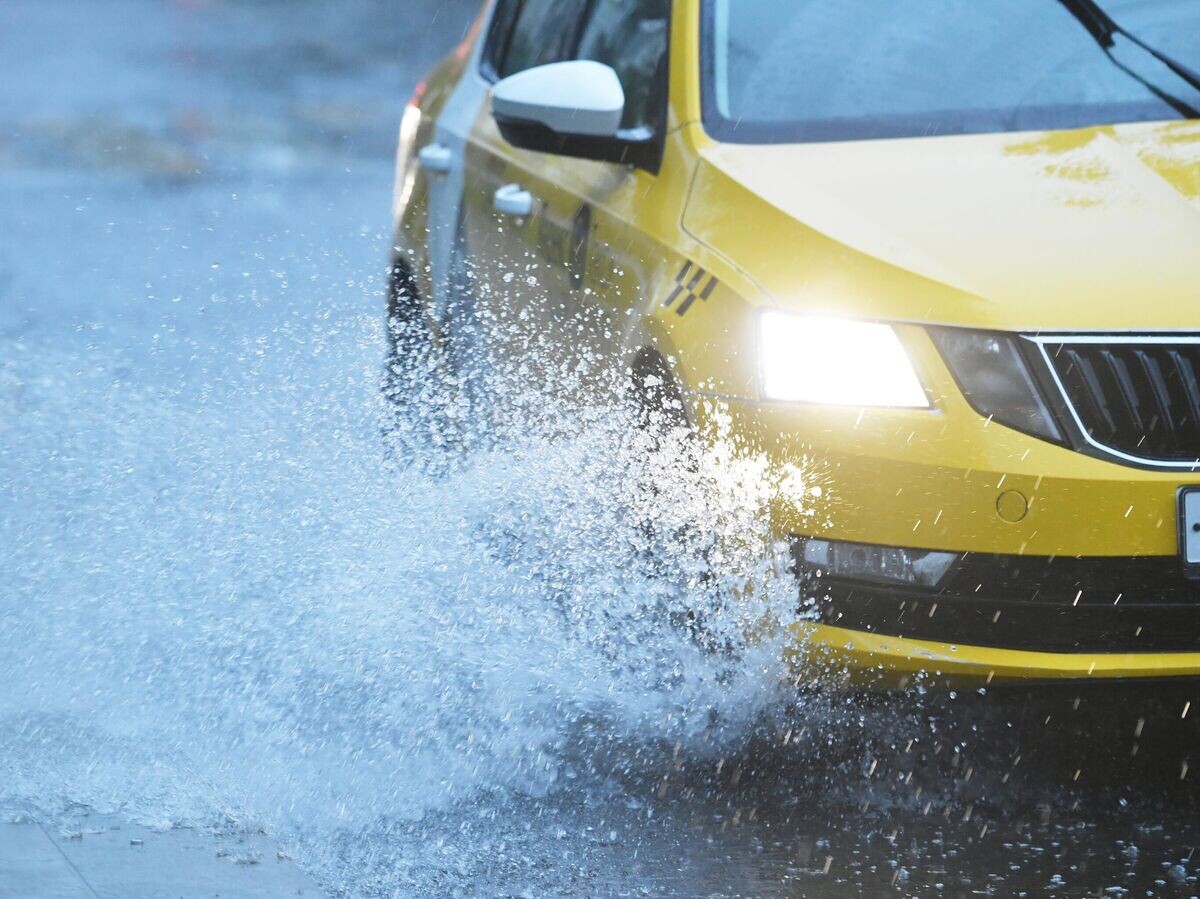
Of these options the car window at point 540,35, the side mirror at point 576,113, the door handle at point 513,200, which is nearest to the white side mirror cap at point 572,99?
the side mirror at point 576,113

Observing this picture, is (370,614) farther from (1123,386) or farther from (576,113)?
(1123,386)

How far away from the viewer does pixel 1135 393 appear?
323cm

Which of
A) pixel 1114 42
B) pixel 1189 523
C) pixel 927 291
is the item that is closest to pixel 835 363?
pixel 927 291

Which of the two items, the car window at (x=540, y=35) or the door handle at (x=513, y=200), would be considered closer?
the door handle at (x=513, y=200)

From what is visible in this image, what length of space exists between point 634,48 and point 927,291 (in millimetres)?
1477

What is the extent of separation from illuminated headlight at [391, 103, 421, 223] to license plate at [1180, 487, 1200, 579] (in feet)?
10.0

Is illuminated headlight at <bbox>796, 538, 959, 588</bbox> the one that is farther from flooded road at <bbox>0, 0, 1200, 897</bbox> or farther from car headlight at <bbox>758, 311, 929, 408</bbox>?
car headlight at <bbox>758, 311, 929, 408</bbox>

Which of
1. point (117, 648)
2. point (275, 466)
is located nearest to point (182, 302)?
point (275, 466)

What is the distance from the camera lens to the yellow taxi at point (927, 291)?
3.22 meters

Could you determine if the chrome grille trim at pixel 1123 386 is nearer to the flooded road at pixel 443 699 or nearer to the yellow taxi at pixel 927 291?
the yellow taxi at pixel 927 291

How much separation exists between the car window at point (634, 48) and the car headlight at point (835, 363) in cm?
89

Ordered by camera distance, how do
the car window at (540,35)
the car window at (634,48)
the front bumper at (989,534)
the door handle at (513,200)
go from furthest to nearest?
the car window at (540,35), the door handle at (513,200), the car window at (634,48), the front bumper at (989,534)

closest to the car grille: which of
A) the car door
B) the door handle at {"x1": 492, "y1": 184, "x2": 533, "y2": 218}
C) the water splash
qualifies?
the water splash

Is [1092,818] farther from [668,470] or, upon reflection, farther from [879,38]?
[879,38]
